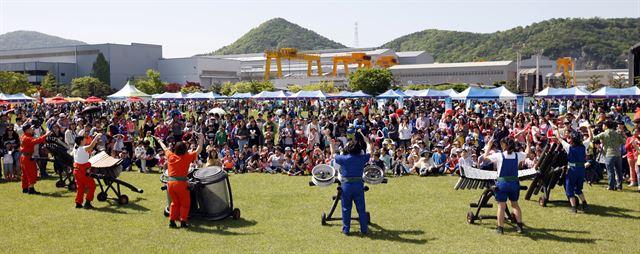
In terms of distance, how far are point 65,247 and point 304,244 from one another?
3.38 m

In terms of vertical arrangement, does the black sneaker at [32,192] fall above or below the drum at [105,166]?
below

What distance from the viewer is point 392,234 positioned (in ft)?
27.2

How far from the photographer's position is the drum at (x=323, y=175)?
28.7 ft

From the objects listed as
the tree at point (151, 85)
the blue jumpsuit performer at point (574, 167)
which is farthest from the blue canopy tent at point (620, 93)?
the tree at point (151, 85)

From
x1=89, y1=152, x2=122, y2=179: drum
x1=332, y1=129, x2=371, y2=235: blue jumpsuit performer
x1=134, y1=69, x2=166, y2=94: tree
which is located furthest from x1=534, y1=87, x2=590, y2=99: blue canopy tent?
x1=134, y1=69, x2=166, y2=94: tree

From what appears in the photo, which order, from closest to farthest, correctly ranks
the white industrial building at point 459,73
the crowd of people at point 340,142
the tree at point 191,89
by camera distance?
the crowd of people at point 340,142
the tree at point 191,89
the white industrial building at point 459,73

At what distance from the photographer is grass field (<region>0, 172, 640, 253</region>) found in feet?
25.1

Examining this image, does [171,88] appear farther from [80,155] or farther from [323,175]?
[323,175]

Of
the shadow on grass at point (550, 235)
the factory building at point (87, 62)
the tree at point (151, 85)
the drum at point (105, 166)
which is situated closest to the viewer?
the shadow on grass at point (550, 235)

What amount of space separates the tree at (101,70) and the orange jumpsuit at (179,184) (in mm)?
99790

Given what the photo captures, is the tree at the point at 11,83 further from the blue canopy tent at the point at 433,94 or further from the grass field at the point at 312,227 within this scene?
the grass field at the point at 312,227

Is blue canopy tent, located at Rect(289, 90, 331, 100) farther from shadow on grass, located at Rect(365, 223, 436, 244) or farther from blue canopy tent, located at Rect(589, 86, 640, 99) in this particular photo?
shadow on grass, located at Rect(365, 223, 436, 244)

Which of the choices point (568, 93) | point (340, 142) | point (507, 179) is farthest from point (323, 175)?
point (568, 93)

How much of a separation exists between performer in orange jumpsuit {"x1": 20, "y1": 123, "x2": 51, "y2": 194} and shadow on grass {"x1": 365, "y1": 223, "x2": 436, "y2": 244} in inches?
293
